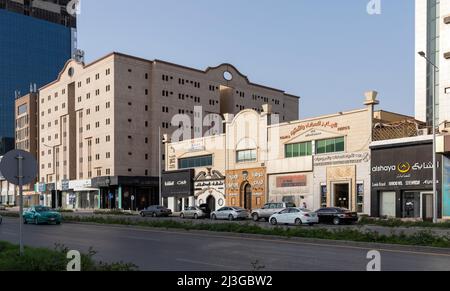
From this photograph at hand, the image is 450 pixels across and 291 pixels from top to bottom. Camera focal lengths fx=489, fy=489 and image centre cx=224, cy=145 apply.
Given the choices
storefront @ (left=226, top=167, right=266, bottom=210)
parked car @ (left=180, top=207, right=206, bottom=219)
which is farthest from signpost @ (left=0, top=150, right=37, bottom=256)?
storefront @ (left=226, top=167, right=266, bottom=210)

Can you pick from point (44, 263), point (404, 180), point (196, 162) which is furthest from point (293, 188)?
point (44, 263)

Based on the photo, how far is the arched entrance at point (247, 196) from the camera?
54250 mm

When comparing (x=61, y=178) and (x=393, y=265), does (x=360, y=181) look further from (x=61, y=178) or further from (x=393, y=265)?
(x=61, y=178)

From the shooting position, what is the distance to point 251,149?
54.2 meters

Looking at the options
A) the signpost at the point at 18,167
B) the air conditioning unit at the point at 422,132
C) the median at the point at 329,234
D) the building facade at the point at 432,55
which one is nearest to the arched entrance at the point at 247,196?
the air conditioning unit at the point at 422,132

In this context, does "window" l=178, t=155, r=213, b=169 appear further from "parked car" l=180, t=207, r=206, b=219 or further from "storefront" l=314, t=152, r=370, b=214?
"storefront" l=314, t=152, r=370, b=214

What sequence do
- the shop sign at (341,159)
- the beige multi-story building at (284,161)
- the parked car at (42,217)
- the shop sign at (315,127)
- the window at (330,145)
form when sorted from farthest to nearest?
1. the shop sign at (315,127)
2. the window at (330,145)
3. the beige multi-story building at (284,161)
4. the shop sign at (341,159)
5. the parked car at (42,217)

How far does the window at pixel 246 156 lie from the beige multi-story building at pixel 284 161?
4.4 inches

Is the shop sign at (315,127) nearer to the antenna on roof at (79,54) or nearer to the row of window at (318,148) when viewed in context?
the row of window at (318,148)

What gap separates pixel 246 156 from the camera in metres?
54.9

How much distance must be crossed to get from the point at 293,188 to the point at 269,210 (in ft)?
28.7

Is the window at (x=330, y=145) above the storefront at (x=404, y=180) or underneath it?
above
